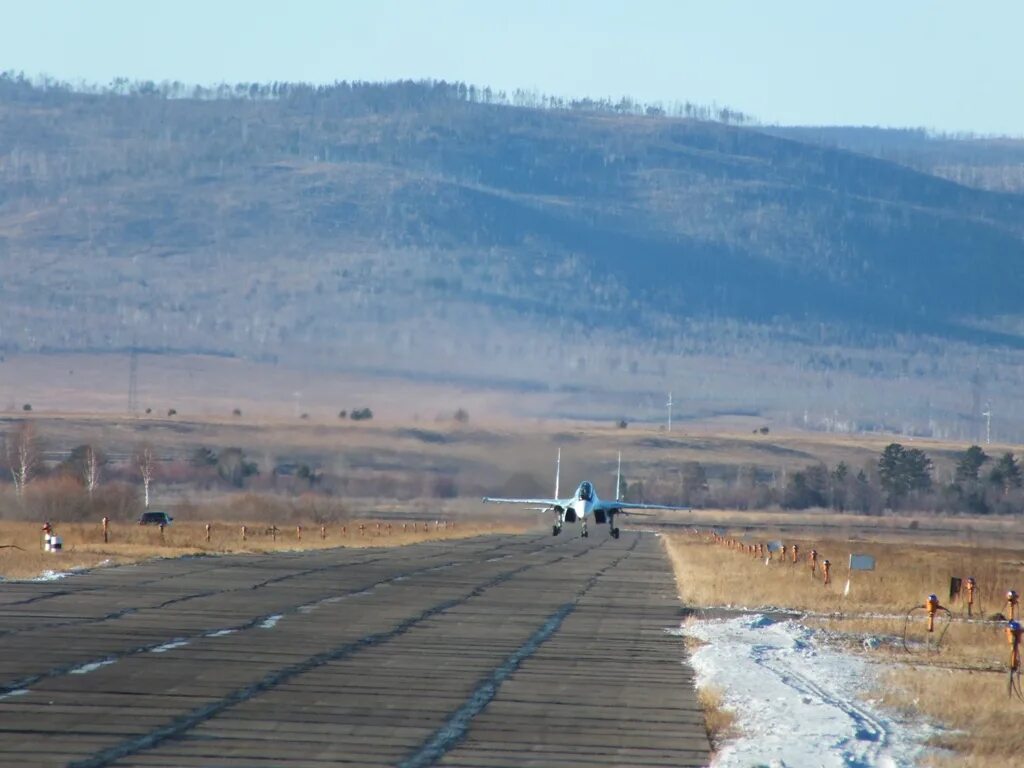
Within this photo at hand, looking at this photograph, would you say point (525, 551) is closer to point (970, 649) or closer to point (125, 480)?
point (970, 649)

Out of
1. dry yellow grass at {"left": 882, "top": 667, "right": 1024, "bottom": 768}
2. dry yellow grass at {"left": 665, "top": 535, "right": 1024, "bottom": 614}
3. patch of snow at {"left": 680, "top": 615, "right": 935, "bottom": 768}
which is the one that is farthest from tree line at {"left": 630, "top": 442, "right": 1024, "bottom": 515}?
dry yellow grass at {"left": 882, "top": 667, "right": 1024, "bottom": 768}

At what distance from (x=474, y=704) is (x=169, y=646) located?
5919 millimetres

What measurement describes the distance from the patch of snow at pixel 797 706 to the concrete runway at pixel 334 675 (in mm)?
502

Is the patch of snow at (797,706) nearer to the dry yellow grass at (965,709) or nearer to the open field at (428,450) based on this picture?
the dry yellow grass at (965,709)

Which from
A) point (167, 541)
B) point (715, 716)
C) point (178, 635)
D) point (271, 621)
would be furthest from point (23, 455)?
point (715, 716)

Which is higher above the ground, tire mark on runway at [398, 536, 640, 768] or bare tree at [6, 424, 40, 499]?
tire mark on runway at [398, 536, 640, 768]

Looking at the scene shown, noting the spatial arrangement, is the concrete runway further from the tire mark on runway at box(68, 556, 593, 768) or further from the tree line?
the tree line

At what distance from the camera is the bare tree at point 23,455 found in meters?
103

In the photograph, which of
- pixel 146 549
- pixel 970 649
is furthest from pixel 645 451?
pixel 970 649

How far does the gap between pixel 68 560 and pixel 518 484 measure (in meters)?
A: 63.7

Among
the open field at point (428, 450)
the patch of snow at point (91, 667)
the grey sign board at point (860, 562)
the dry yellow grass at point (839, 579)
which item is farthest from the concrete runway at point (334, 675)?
the open field at point (428, 450)

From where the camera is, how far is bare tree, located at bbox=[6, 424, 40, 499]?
103438mm

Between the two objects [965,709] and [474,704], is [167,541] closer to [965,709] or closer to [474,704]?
[474,704]

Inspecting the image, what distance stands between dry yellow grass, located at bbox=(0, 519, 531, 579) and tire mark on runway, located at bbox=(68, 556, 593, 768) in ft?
40.2
